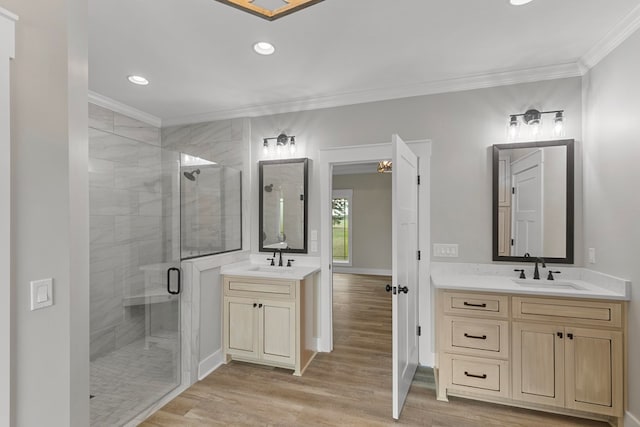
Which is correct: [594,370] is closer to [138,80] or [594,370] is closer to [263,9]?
[263,9]

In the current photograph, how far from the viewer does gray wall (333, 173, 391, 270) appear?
740cm

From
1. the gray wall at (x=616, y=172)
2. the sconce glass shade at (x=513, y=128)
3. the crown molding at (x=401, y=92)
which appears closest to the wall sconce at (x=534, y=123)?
the sconce glass shade at (x=513, y=128)

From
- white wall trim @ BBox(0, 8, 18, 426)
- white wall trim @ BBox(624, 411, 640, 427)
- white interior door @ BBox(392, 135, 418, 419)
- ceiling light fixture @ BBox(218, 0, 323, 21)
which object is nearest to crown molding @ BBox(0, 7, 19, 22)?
white wall trim @ BBox(0, 8, 18, 426)

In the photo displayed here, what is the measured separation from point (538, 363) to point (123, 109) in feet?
15.6

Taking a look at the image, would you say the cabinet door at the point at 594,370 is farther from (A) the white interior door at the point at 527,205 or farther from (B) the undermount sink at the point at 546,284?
(A) the white interior door at the point at 527,205

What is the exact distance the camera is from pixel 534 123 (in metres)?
2.69

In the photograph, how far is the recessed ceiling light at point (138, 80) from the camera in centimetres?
287

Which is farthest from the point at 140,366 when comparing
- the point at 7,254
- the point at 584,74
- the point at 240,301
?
the point at 584,74

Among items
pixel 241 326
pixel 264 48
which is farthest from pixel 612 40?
pixel 241 326

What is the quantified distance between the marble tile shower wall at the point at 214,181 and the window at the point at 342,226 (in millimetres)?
4361

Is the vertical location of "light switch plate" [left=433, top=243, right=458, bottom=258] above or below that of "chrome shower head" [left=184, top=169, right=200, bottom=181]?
below

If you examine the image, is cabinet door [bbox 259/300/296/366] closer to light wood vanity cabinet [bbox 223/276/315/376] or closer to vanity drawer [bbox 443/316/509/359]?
light wood vanity cabinet [bbox 223/276/315/376]

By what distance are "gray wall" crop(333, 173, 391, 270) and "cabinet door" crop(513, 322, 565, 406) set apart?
5.04m

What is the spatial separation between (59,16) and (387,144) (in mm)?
2609
